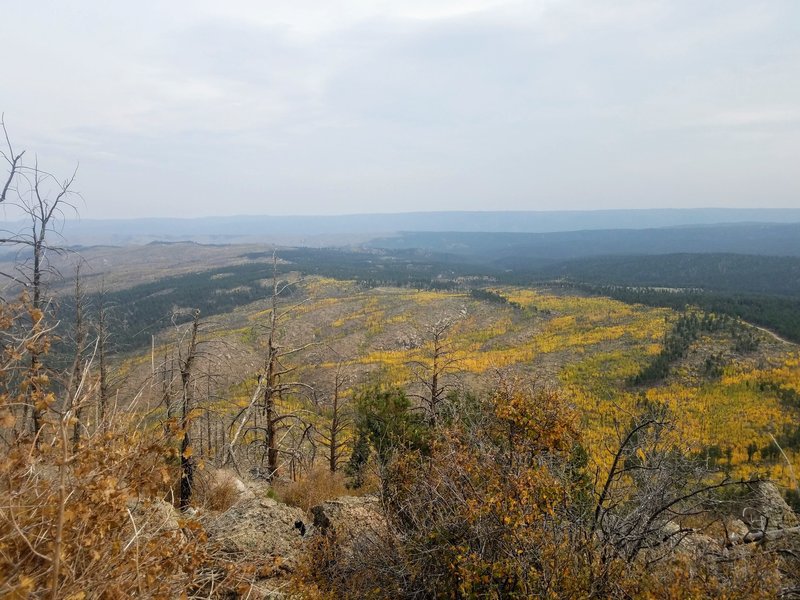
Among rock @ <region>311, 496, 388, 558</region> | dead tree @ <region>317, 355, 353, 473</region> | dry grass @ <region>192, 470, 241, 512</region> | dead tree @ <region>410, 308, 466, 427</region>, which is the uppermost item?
dead tree @ <region>410, 308, 466, 427</region>

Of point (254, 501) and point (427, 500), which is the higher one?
point (427, 500)

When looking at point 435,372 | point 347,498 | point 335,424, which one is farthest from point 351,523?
point 335,424

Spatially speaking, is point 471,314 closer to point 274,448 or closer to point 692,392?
point 692,392

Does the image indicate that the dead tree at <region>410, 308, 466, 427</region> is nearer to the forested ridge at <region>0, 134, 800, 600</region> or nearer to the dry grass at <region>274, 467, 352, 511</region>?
the forested ridge at <region>0, 134, 800, 600</region>

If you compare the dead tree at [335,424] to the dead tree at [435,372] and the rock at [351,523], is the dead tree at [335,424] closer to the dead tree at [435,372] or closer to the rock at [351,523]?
the rock at [351,523]

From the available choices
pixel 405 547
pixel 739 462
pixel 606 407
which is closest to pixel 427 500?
pixel 405 547

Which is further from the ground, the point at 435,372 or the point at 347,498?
the point at 435,372

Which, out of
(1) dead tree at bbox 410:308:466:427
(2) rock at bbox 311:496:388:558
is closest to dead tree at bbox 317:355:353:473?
(2) rock at bbox 311:496:388:558

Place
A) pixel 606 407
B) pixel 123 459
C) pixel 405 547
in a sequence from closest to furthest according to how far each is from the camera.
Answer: pixel 123 459 < pixel 405 547 < pixel 606 407

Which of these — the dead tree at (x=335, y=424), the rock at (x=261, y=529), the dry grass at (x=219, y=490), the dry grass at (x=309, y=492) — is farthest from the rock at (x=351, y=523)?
the dead tree at (x=335, y=424)

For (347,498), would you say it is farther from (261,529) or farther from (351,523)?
(261,529)

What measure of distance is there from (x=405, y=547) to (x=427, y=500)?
25.3 inches

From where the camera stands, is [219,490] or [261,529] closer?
[261,529]

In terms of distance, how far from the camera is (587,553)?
14.6ft
